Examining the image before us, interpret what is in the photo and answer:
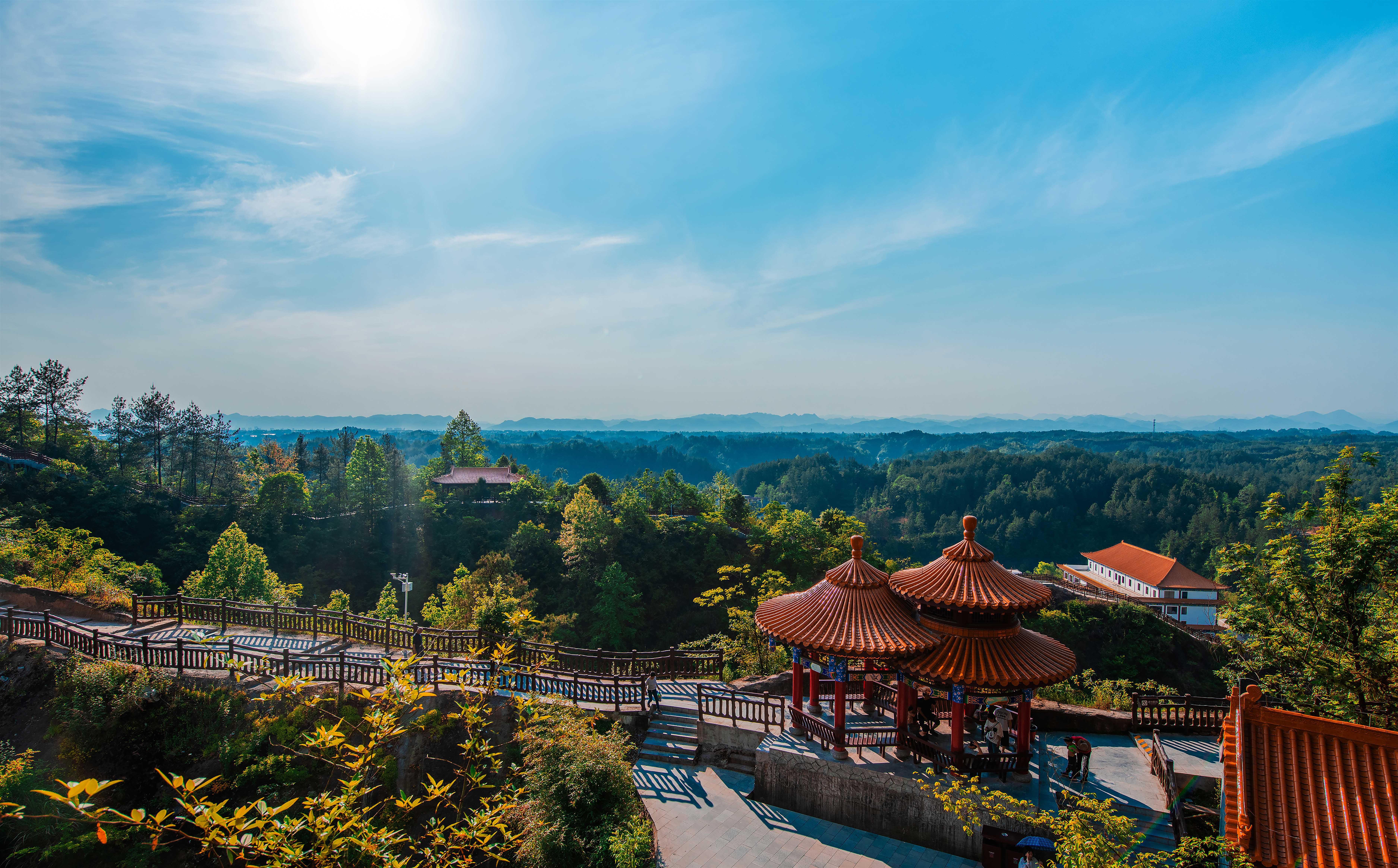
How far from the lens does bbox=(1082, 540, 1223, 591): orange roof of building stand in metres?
54.8

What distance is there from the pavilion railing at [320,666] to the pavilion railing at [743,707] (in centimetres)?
166

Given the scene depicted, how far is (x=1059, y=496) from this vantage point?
106750 mm

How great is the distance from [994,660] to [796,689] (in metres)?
4.33

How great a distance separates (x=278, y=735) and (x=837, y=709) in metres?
12.4

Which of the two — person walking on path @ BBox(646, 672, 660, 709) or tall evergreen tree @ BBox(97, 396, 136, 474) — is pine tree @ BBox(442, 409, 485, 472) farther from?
person walking on path @ BBox(646, 672, 660, 709)

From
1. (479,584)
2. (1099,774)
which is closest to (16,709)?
(479,584)

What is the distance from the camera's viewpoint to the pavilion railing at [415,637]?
57.3ft

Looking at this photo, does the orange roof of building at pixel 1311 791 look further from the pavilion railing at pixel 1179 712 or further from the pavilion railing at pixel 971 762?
the pavilion railing at pixel 1179 712

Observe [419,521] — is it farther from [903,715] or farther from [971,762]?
[971,762]

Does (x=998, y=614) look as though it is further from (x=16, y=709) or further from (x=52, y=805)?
(x=16, y=709)

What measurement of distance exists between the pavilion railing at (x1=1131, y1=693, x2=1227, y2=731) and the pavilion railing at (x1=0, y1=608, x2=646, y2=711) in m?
11.5

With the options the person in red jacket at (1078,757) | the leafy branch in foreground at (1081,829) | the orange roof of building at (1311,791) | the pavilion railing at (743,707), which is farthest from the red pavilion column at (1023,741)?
the pavilion railing at (743,707)

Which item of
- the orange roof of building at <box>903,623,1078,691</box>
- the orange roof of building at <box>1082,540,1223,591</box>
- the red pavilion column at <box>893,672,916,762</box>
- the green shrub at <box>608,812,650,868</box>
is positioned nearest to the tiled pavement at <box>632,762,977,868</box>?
the green shrub at <box>608,812,650,868</box>

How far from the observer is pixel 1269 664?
13.6 m
